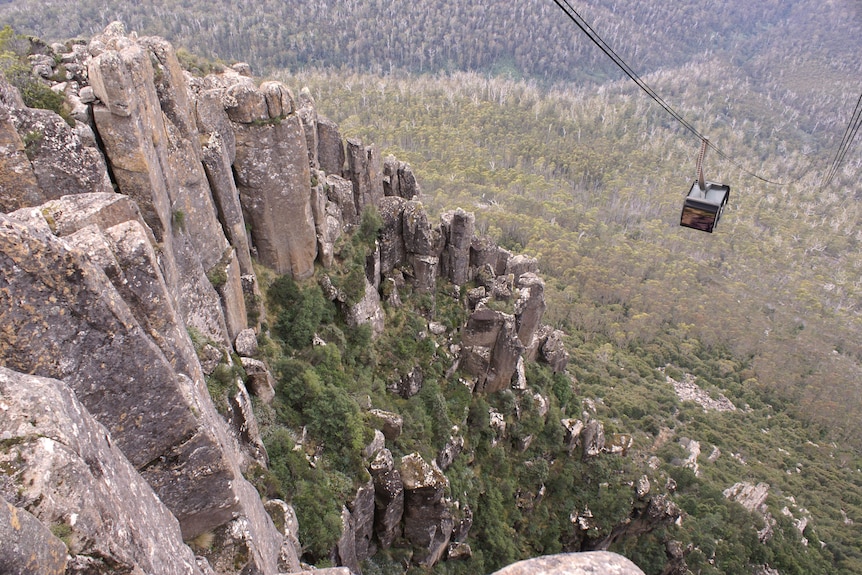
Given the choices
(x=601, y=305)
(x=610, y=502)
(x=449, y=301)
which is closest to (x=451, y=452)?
(x=449, y=301)

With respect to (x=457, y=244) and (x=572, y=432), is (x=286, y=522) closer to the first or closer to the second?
(x=457, y=244)

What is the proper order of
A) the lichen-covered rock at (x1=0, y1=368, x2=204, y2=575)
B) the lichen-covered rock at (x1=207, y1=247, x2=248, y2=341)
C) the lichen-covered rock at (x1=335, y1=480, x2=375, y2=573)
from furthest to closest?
the lichen-covered rock at (x1=335, y1=480, x2=375, y2=573), the lichen-covered rock at (x1=207, y1=247, x2=248, y2=341), the lichen-covered rock at (x1=0, y1=368, x2=204, y2=575)

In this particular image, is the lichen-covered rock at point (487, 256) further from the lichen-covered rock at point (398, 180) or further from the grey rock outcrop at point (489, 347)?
the lichen-covered rock at point (398, 180)

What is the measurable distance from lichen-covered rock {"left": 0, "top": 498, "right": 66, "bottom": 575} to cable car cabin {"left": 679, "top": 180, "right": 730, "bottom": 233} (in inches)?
837

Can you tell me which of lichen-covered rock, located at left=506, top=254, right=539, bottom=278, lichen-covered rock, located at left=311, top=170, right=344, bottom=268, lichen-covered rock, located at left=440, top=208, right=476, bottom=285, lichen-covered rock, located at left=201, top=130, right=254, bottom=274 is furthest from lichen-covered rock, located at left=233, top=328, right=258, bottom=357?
lichen-covered rock, located at left=506, top=254, right=539, bottom=278

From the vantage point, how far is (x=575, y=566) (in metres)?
5.55

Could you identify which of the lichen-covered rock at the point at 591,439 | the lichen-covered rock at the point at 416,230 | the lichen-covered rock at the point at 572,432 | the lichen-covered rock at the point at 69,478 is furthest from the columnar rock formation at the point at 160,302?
the lichen-covered rock at the point at 591,439

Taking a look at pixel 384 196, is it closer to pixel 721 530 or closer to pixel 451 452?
pixel 451 452

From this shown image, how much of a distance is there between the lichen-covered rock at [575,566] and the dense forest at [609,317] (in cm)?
1406

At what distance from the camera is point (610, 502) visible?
3684 centimetres

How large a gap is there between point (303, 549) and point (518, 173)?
13322 centimetres

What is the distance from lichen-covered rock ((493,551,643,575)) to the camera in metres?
5.45

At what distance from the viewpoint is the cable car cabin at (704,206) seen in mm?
20570

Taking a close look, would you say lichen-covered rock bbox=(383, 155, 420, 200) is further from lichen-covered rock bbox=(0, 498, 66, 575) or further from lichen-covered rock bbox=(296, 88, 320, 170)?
lichen-covered rock bbox=(0, 498, 66, 575)
